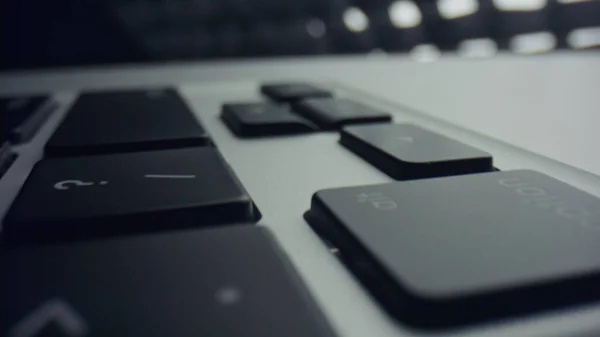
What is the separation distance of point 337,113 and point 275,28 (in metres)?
0.42

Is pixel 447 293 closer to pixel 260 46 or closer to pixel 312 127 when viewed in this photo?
pixel 312 127

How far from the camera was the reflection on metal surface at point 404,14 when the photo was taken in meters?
0.79

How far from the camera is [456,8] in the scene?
80 cm

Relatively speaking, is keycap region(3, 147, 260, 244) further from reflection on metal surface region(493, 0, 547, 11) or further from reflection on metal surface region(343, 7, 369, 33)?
reflection on metal surface region(493, 0, 547, 11)

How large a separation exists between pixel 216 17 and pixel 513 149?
473mm

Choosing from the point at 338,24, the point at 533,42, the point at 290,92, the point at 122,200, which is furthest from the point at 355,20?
the point at 122,200

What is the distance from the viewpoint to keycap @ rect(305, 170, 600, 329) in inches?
4.4

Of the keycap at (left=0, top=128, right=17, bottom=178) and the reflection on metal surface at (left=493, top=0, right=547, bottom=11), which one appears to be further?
the reflection on metal surface at (left=493, top=0, right=547, bottom=11)

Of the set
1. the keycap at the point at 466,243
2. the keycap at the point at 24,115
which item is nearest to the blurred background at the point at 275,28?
the keycap at the point at 24,115

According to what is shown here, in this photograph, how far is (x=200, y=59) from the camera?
641mm

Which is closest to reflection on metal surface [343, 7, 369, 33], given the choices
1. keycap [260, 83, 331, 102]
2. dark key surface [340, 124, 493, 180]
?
keycap [260, 83, 331, 102]

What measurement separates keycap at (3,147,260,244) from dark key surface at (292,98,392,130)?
0.29ft

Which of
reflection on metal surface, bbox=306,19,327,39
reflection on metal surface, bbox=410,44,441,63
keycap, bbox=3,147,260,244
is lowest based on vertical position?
reflection on metal surface, bbox=410,44,441,63

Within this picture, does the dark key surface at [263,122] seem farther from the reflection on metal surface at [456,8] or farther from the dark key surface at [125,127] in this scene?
the reflection on metal surface at [456,8]
